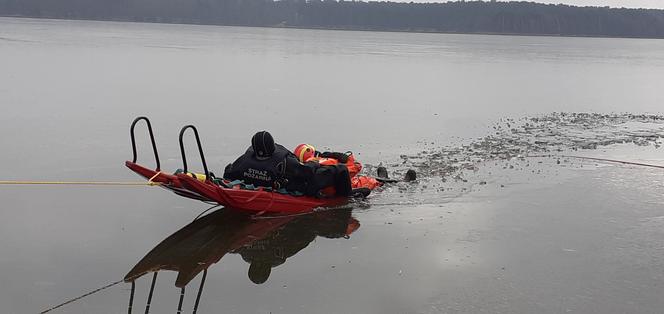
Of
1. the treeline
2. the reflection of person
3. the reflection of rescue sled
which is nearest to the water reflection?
the reflection of person

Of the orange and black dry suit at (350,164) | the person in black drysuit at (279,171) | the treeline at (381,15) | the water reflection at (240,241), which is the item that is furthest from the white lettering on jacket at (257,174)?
the treeline at (381,15)

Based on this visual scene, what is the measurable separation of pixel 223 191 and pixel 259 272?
1.23 meters

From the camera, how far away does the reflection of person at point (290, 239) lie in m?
6.79

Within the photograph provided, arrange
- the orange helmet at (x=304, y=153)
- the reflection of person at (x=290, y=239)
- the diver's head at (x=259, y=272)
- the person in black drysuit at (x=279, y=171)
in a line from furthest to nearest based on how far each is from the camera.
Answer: the orange helmet at (x=304, y=153) < the person in black drysuit at (x=279, y=171) < the reflection of person at (x=290, y=239) < the diver's head at (x=259, y=272)

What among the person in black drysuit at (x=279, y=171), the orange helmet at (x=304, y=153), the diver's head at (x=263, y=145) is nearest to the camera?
the diver's head at (x=263, y=145)

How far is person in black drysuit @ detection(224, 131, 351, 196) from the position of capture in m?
7.97

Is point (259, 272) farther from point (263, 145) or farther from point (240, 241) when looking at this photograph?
point (263, 145)

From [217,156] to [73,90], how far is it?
905cm

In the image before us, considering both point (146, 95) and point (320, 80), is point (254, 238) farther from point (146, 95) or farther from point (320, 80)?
point (320, 80)

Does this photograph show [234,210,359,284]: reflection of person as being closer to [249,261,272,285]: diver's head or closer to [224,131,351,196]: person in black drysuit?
[249,261,272,285]: diver's head

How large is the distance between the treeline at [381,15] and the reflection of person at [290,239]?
135 metres

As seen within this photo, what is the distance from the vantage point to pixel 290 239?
7562 millimetres

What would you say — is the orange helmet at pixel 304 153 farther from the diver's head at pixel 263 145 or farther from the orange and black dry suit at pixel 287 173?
the diver's head at pixel 263 145

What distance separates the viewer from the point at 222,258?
6.94 m
